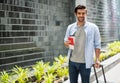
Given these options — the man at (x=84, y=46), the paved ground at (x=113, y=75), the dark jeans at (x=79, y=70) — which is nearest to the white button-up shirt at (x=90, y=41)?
the man at (x=84, y=46)

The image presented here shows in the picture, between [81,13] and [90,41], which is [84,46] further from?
[81,13]

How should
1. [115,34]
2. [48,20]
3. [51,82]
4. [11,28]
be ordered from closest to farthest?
[51,82] < [11,28] < [48,20] < [115,34]

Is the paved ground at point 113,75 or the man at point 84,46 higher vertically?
the man at point 84,46

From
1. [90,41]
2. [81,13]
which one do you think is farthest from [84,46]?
[81,13]

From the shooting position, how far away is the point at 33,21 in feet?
24.0

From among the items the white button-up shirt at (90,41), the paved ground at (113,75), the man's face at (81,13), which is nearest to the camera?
the man's face at (81,13)

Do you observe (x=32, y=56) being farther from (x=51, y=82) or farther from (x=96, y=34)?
(x=96, y=34)

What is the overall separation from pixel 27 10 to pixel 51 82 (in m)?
2.63

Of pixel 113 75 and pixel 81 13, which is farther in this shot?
pixel 113 75

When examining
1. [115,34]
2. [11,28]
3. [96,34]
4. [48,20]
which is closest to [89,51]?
[96,34]

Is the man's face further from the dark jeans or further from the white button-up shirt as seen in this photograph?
the dark jeans

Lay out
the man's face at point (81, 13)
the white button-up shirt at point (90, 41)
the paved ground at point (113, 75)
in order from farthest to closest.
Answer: the paved ground at point (113, 75) → the white button-up shirt at point (90, 41) → the man's face at point (81, 13)

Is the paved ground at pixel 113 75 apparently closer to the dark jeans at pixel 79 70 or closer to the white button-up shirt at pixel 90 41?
the dark jeans at pixel 79 70

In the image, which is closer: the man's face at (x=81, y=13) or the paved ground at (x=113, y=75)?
the man's face at (x=81, y=13)
